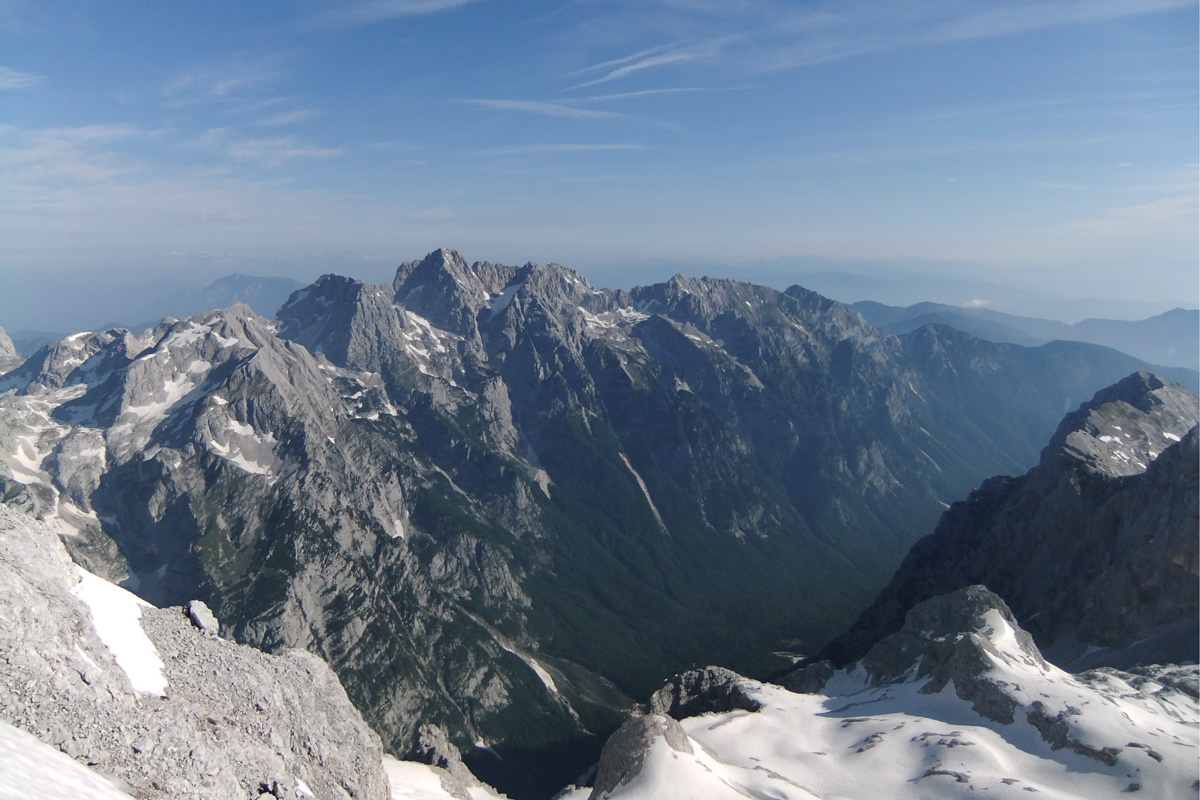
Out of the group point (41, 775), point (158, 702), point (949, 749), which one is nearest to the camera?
point (41, 775)

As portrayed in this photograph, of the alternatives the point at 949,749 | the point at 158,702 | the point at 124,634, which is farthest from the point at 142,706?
the point at 949,749

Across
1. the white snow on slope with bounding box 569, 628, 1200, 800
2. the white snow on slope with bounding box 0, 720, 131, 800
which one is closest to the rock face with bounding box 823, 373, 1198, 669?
the white snow on slope with bounding box 569, 628, 1200, 800

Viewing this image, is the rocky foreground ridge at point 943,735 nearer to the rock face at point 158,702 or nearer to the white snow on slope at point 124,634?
the rock face at point 158,702

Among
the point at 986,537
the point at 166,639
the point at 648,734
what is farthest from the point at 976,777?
the point at 986,537

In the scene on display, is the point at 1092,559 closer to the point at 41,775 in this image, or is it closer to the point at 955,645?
the point at 955,645

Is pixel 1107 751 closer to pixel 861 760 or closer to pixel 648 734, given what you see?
pixel 861 760

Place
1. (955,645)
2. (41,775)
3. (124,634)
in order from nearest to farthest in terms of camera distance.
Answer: (41,775)
(124,634)
(955,645)

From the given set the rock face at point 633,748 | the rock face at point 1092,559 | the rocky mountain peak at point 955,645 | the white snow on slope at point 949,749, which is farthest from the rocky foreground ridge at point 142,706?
the rock face at point 1092,559
